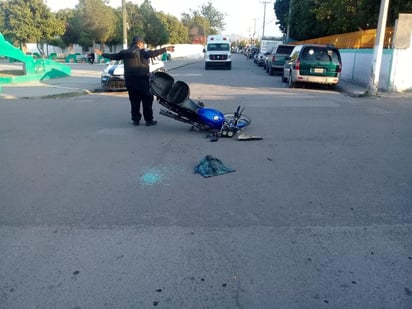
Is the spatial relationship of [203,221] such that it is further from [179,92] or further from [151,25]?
[151,25]

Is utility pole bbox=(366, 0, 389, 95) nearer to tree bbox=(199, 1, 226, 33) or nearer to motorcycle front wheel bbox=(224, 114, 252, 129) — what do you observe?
motorcycle front wheel bbox=(224, 114, 252, 129)

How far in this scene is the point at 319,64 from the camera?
1673 cm

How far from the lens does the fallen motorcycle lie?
8.02 m

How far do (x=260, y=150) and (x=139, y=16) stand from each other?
2241 inches

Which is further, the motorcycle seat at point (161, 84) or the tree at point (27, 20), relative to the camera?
the tree at point (27, 20)

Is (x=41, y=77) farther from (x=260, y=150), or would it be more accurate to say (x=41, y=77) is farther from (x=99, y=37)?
(x=99, y=37)

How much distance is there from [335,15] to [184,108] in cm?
2410

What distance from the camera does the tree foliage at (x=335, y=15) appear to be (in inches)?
803

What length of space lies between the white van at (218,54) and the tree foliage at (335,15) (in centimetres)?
785

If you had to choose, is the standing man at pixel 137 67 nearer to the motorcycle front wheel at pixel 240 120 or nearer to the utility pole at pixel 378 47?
the motorcycle front wheel at pixel 240 120

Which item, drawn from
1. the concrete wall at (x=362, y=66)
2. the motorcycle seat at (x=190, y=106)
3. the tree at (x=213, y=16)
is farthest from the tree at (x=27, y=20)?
the tree at (x=213, y=16)

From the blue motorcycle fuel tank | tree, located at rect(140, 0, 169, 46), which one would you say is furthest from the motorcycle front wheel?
tree, located at rect(140, 0, 169, 46)

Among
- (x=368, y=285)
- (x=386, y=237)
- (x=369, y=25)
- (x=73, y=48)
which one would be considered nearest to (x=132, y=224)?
(x=368, y=285)

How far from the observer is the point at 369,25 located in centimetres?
2384
